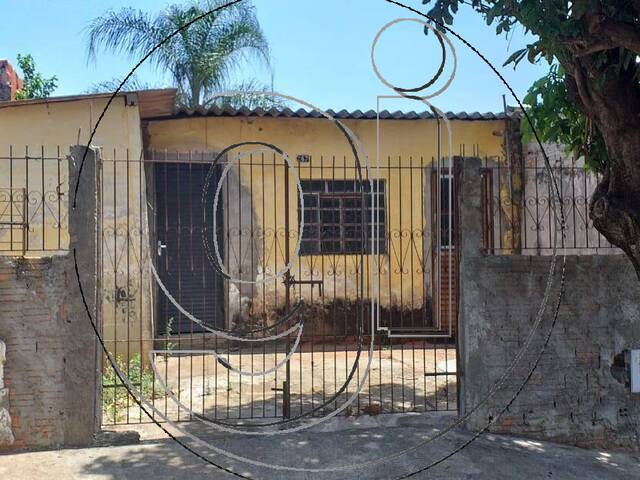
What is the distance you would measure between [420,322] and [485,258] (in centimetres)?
449

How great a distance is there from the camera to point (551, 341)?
16.1ft

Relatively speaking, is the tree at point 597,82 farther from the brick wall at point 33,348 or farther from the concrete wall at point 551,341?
the brick wall at point 33,348

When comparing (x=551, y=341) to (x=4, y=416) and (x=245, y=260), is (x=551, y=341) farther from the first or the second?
(x=245, y=260)

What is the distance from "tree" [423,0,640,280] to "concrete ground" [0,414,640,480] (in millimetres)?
1557

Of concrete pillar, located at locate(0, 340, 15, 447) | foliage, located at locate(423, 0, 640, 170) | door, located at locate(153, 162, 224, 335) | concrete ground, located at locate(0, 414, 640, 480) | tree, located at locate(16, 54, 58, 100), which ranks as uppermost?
tree, located at locate(16, 54, 58, 100)

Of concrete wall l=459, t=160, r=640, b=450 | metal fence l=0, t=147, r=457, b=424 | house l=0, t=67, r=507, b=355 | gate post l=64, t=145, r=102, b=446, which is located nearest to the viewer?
gate post l=64, t=145, r=102, b=446

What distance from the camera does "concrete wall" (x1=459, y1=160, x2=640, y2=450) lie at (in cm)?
482

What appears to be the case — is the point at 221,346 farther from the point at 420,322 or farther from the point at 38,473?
the point at 38,473

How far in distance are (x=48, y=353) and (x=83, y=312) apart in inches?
15.1

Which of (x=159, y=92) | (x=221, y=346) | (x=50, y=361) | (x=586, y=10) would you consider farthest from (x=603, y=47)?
(x=221, y=346)

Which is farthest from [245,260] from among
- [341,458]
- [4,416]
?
[341,458]

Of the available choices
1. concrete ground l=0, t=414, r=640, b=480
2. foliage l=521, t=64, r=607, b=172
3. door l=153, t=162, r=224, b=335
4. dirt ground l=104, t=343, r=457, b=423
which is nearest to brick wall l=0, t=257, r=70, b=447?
concrete ground l=0, t=414, r=640, b=480

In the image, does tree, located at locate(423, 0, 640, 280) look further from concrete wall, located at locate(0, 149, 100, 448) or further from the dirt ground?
concrete wall, located at locate(0, 149, 100, 448)

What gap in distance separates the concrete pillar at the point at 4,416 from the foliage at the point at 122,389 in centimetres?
78
